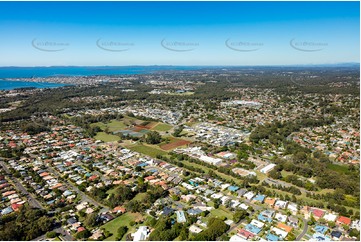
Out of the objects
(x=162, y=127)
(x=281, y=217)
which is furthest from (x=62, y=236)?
(x=162, y=127)

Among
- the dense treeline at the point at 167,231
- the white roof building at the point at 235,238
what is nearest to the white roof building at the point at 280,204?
the white roof building at the point at 235,238

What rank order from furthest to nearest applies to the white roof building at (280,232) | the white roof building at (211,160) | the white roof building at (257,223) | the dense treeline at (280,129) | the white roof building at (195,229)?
the dense treeline at (280,129) → the white roof building at (211,160) → the white roof building at (257,223) → the white roof building at (195,229) → the white roof building at (280,232)

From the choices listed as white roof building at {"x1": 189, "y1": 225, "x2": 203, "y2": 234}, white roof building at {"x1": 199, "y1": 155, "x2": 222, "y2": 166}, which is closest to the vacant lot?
white roof building at {"x1": 199, "y1": 155, "x2": 222, "y2": 166}

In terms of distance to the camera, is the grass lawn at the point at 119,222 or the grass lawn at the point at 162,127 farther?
the grass lawn at the point at 162,127

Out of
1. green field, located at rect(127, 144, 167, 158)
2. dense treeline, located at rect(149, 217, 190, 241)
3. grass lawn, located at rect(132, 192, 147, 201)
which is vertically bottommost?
grass lawn, located at rect(132, 192, 147, 201)

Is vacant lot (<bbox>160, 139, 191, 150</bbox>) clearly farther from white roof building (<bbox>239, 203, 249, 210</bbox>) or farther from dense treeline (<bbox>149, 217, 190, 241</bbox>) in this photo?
dense treeline (<bbox>149, 217, 190, 241</bbox>)

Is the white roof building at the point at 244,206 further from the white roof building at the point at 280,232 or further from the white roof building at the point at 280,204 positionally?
the white roof building at the point at 280,232

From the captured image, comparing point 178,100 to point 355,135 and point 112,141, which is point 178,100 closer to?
point 112,141
